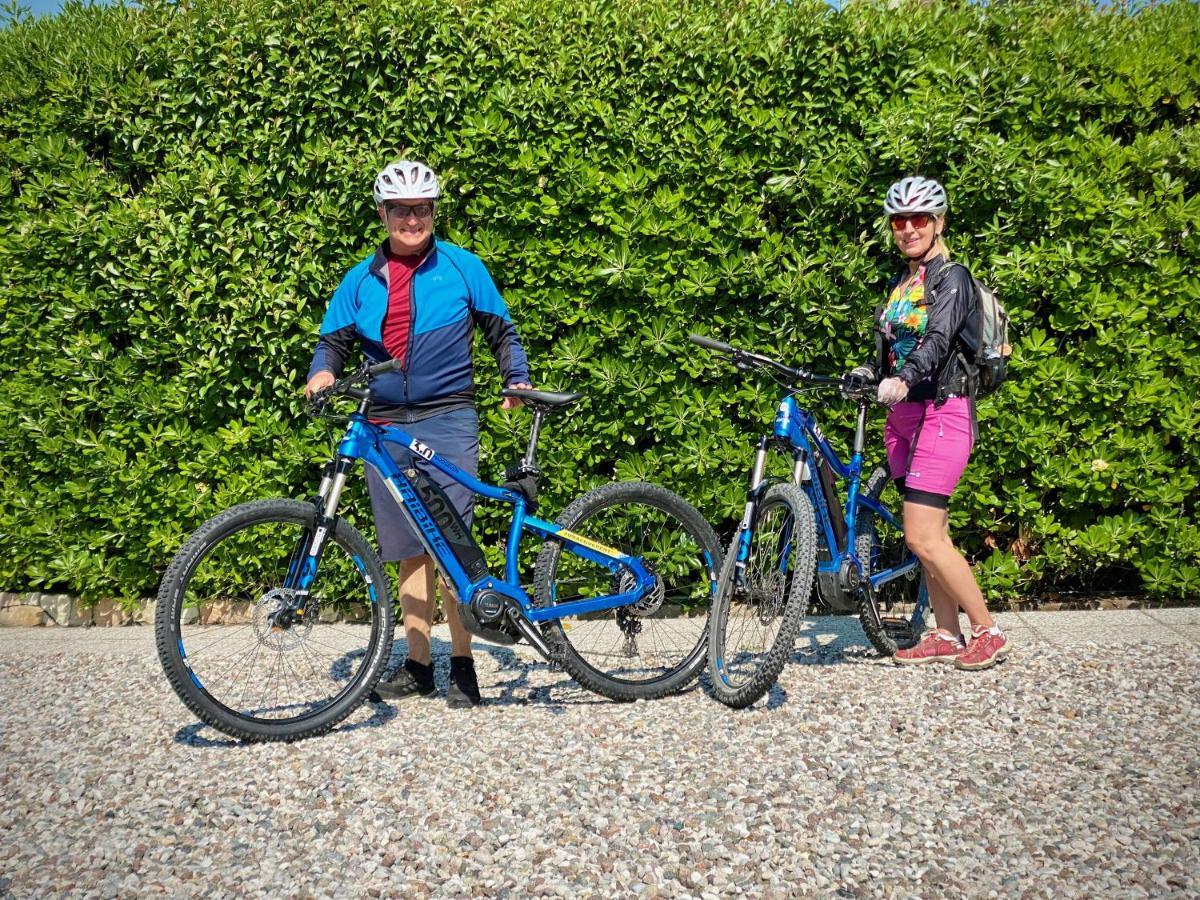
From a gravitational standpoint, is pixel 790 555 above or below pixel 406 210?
below

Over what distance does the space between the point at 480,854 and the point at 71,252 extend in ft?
14.4

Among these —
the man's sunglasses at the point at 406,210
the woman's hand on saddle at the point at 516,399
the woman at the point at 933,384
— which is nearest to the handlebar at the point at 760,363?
the woman at the point at 933,384

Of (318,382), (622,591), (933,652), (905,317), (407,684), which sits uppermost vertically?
(905,317)

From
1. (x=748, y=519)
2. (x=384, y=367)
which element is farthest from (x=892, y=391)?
(x=384, y=367)

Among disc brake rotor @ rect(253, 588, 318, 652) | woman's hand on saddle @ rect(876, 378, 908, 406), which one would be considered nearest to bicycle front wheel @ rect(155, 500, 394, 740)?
disc brake rotor @ rect(253, 588, 318, 652)

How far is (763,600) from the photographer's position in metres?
4.31

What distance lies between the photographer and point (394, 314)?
4.23 meters

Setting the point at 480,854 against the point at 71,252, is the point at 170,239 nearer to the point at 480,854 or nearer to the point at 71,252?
the point at 71,252

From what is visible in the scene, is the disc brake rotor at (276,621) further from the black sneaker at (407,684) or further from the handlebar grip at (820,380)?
the handlebar grip at (820,380)

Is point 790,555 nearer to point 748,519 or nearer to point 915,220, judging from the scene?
point 748,519

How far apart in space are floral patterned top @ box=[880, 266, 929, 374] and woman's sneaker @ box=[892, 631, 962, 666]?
1238mm

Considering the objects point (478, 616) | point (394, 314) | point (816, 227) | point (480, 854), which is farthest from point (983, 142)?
point (480, 854)

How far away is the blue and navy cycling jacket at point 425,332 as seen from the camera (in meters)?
4.20

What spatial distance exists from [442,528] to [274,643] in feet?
2.50
